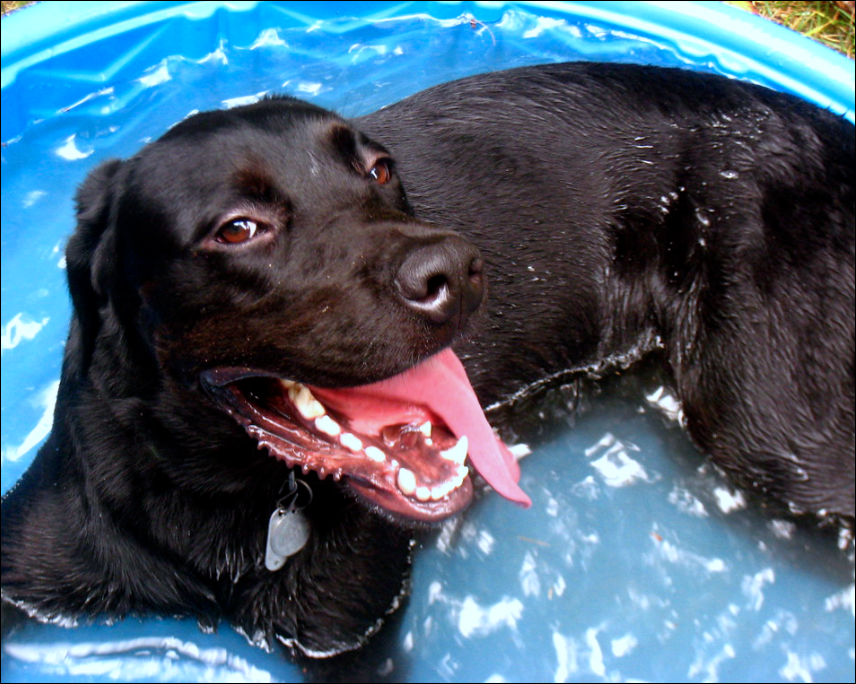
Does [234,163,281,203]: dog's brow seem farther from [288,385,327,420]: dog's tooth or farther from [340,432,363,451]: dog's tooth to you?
[340,432,363,451]: dog's tooth

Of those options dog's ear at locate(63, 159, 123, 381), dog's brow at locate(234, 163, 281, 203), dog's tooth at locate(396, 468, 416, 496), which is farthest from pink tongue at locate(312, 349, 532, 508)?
dog's ear at locate(63, 159, 123, 381)

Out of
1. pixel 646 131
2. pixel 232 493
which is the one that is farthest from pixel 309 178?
pixel 646 131

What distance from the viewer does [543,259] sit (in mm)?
3020

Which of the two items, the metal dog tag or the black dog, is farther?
the metal dog tag

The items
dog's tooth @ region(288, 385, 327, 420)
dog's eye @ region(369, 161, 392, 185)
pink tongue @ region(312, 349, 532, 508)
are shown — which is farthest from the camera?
dog's eye @ region(369, 161, 392, 185)

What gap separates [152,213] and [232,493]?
86 centimetres

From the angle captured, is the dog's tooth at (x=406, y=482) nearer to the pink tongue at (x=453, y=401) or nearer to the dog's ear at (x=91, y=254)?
the pink tongue at (x=453, y=401)

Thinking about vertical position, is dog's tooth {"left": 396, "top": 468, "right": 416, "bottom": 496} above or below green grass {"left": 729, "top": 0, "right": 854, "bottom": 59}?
below

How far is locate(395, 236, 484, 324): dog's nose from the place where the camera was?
177cm

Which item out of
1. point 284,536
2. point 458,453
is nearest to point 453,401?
point 458,453

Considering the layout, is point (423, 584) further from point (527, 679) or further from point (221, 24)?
point (221, 24)

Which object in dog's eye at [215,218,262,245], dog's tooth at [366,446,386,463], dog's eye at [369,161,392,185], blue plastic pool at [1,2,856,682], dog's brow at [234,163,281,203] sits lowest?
blue plastic pool at [1,2,856,682]

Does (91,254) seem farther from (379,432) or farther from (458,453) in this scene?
(458,453)

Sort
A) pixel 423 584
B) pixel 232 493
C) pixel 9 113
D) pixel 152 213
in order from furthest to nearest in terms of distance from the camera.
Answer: pixel 9 113, pixel 423 584, pixel 232 493, pixel 152 213
